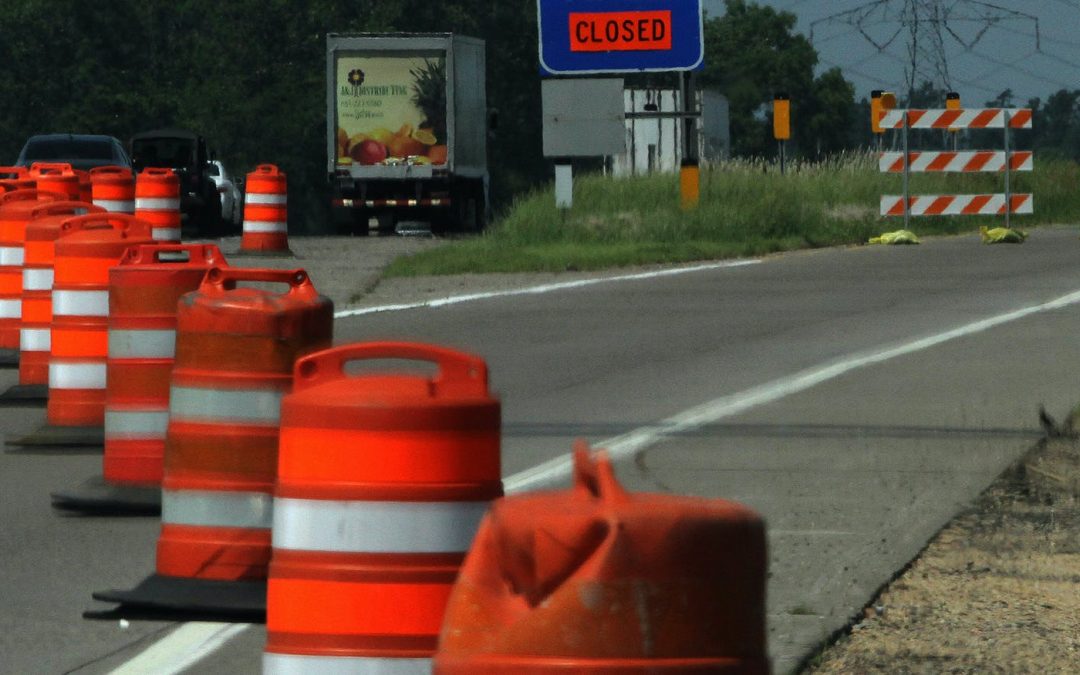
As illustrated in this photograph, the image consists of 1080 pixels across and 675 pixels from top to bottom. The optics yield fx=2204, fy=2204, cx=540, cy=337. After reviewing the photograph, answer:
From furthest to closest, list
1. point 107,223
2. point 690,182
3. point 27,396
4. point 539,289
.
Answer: point 690,182
point 539,289
point 27,396
point 107,223

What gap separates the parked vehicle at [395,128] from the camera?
40344mm

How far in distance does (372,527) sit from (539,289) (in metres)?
15.9

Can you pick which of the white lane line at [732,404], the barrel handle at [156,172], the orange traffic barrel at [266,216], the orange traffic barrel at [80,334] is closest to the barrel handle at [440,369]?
the white lane line at [732,404]

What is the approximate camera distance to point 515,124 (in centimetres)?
9050

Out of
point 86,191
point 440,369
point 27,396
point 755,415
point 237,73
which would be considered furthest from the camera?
point 237,73

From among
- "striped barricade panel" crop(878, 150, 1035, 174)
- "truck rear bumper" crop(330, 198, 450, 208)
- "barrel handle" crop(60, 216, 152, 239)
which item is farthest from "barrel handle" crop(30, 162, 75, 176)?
"barrel handle" crop(60, 216, 152, 239)

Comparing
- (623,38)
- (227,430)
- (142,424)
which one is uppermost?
(623,38)

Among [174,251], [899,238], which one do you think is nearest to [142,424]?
[174,251]

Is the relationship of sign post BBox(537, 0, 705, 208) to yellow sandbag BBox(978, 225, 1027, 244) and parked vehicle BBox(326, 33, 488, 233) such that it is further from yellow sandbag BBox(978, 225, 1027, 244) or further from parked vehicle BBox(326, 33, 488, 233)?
parked vehicle BBox(326, 33, 488, 233)

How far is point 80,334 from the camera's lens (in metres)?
10.3

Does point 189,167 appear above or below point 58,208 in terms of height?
above

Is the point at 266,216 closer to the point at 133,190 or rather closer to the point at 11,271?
the point at 133,190

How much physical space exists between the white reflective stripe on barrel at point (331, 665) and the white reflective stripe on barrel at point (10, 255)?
32.0 ft

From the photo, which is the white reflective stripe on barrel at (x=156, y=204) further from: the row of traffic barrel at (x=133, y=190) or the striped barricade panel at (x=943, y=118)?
the striped barricade panel at (x=943, y=118)
